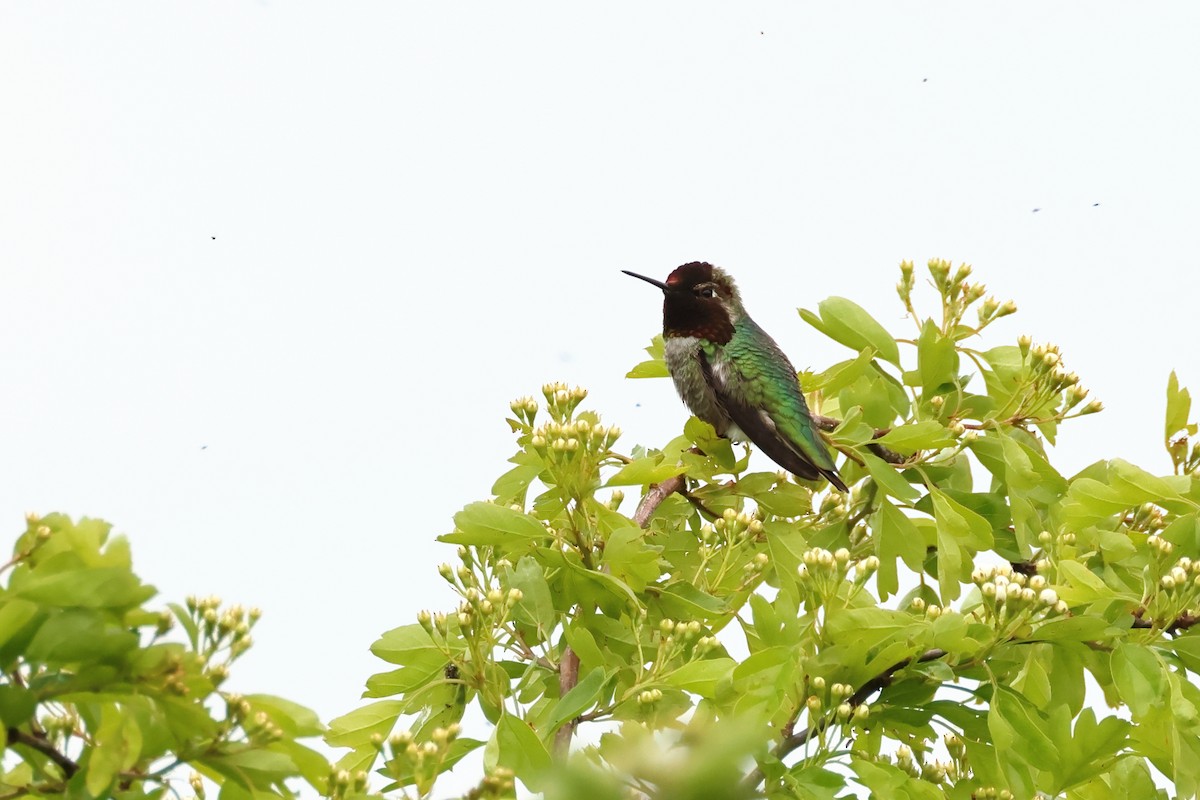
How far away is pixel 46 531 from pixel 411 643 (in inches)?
89.5

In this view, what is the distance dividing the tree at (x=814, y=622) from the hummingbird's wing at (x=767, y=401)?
Answer: 0.15 meters

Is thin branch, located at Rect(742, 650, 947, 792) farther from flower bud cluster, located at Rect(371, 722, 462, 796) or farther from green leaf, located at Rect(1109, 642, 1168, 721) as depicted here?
flower bud cluster, located at Rect(371, 722, 462, 796)

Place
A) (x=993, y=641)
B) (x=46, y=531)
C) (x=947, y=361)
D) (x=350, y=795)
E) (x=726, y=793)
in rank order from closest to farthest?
(x=726, y=793)
(x=46, y=531)
(x=350, y=795)
(x=993, y=641)
(x=947, y=361)

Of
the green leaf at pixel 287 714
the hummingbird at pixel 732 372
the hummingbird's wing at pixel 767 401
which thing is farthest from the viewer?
the hummingbird at pixel 732 372

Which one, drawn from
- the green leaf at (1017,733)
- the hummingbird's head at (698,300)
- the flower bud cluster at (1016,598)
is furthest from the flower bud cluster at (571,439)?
the hummingbird's head at (698,300)

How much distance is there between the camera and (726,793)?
1.03 meters

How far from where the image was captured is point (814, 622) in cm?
426

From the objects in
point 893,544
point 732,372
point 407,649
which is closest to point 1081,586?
point 893,544

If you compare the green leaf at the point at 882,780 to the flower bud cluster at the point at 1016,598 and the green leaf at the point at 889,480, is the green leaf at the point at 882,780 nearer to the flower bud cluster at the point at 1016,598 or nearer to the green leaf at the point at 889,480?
the flower bud cluster at the point at 1016,598

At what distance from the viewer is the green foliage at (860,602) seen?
414cm

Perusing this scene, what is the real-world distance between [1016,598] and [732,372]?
3355 millimetres

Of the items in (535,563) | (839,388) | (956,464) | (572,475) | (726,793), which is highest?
(839,388)

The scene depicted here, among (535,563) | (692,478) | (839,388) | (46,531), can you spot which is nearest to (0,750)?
(46,531)

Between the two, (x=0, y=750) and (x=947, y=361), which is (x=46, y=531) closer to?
(x=0, y=750)
